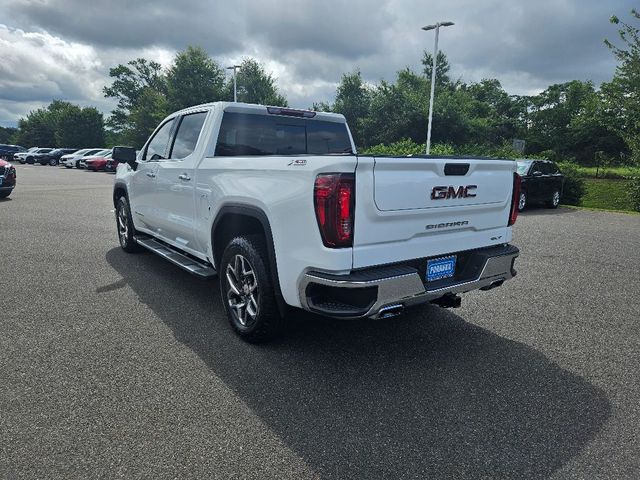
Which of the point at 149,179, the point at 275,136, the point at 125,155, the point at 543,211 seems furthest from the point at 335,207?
the point at 543,211

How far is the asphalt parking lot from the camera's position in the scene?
7.53 ft

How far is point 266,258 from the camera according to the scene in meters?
3.41

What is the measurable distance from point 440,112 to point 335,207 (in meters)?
37.6

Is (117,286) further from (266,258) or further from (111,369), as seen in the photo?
(266,258)

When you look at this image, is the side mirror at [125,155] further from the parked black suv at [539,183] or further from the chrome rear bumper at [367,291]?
the parked black suv at [539,183]

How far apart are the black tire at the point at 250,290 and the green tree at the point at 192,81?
43.4 m

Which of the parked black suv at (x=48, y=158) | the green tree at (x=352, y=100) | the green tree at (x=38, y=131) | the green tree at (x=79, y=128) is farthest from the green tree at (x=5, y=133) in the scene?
the green tree at (x=352, y=100)

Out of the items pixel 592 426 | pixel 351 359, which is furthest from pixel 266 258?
pixel 592 426

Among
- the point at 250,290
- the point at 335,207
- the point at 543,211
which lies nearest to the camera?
the point at 335,207

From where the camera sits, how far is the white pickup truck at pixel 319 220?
9.12 ft

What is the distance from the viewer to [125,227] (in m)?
6.63

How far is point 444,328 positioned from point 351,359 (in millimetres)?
1108

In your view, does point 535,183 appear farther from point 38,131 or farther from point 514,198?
point 38,131

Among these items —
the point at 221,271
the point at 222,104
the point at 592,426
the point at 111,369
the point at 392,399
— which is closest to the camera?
the point at 592,426
